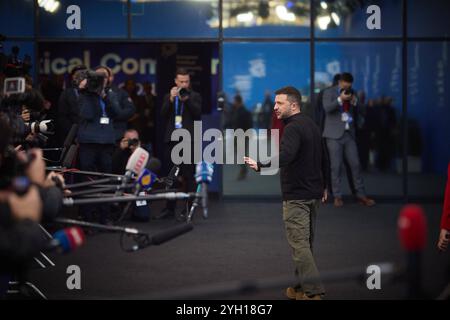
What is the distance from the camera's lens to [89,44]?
1781 cm

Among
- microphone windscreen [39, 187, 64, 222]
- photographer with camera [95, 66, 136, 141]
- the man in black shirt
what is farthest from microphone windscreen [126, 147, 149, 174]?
photographer with camera [95, 66, 136, 141]

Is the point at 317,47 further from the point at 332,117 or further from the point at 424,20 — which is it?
the point at 424,20

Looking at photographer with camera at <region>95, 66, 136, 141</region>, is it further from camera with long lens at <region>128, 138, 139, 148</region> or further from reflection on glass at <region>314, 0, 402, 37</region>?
reflection on glass at <region>314, 0, 402, 37</region>

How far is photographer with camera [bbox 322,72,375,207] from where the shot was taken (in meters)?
15.1

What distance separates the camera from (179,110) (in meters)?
13.7

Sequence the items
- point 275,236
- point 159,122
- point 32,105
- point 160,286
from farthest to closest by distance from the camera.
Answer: point 159,122
point 275,236
point 160,286
point 32,105

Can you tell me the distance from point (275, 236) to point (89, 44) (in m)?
7.12

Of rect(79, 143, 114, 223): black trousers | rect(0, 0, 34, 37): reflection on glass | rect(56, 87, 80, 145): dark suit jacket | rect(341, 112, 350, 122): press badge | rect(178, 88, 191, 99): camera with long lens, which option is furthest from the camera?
rect(0, 0, 34, 37): reflection on glass

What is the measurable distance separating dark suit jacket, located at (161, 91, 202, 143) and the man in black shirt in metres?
5.18

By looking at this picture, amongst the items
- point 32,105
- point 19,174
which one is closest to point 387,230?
point 32,105

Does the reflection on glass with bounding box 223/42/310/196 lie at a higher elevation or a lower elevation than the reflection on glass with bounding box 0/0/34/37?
lower

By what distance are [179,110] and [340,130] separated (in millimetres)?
2879

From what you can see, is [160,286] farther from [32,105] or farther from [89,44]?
[89,44]

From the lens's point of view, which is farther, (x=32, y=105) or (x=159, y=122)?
(x=159, y=122)
